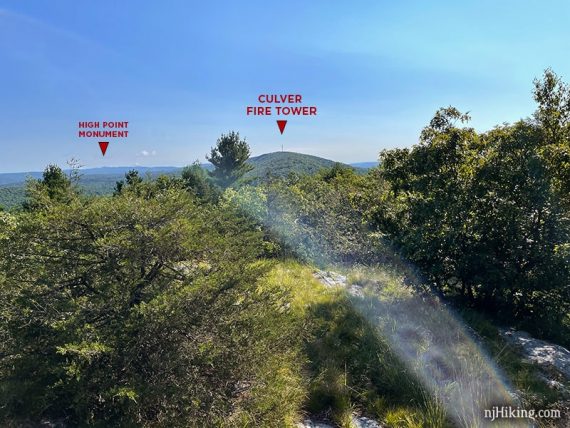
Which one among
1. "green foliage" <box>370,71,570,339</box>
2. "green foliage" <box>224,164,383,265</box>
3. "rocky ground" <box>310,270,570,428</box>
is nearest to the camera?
"rocky ground" <box>310,270,570,428</box>

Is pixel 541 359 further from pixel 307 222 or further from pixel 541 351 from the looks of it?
pixel 307 222

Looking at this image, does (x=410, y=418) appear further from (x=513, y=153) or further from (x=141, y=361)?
(x=513, y=153)

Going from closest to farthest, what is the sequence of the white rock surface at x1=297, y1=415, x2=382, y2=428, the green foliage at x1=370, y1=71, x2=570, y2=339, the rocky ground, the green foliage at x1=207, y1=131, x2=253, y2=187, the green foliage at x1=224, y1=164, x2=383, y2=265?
1. the white rock surface at x1=297, y1=415, x2=382, y2=428
2. the rocky ground
3. the green foliage at x1=370, y1=71, x2=570, y2=339
4. the green foliage at x1=224, y1=164, x2=383, y2=265
5. the green foliage at x1=207, y1=131, x2=253, y2=187

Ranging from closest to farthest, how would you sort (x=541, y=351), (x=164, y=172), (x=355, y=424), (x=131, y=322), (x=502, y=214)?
(x=131, y=322)
(x=355, y=424)
(x=541, y=351)
(x=502, y=214)
(x=164, y=172)

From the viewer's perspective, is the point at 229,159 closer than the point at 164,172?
No

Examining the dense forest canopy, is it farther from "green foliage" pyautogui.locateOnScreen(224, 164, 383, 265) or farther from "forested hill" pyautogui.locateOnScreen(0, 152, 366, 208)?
"green foliage" pyautogui.locateOnScreen(224, 164, 383, 265)

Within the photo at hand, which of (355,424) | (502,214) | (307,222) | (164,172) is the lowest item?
(355,424)

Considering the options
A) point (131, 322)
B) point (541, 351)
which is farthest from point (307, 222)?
point (131, 322)

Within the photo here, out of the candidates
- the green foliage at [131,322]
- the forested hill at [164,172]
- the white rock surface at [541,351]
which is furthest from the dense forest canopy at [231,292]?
the forested hill at [164,172]

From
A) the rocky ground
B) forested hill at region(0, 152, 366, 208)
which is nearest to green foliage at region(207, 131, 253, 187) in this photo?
forested hill at region(0, 152, 366, 208)

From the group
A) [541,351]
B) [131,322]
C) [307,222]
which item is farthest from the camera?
[307,222]

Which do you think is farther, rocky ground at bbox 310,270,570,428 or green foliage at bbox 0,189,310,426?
rocky ground at bbox 310,270,570,428
